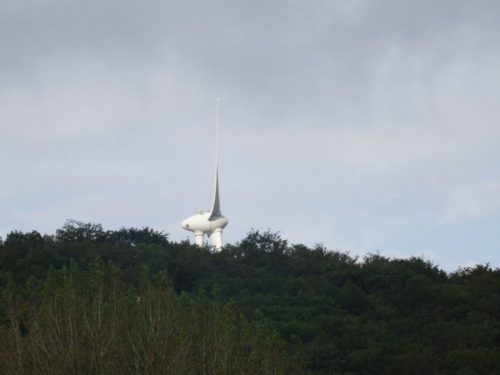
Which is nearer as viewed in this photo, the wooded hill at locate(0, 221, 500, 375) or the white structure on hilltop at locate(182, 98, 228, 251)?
the wooded hill at locate(0, 221, 500, 375)

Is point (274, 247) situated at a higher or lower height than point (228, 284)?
higher

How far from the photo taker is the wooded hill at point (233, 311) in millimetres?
28500

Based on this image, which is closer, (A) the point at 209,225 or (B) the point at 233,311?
(B) the point at 233,311

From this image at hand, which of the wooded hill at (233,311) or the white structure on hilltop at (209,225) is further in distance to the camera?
the white structure on hilltop at (209,225)

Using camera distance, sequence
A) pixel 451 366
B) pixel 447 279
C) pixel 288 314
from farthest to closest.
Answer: pixel 447 279, pixel 288 314, pixel 451 366

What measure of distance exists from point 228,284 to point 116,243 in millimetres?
20249

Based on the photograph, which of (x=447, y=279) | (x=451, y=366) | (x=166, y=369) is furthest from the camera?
(x=447, y=279)

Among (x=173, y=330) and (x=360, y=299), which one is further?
(x=360, y=299)

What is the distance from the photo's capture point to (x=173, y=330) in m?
30.1

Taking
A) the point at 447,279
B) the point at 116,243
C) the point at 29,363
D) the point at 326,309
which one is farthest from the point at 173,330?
the point at 116,243

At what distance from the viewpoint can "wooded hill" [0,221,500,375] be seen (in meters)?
28.5

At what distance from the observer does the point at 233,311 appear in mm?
52438

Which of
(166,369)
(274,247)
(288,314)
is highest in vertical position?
(274,247)

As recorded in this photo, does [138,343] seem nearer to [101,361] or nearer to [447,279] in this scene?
[101,361]
